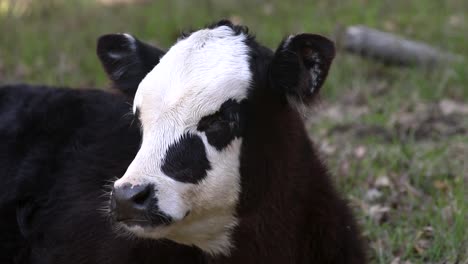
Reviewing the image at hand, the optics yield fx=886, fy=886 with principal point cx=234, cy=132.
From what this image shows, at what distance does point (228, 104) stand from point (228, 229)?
1.80 ft

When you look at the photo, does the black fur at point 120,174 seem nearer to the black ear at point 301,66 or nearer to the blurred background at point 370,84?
the black ear at point 301,66

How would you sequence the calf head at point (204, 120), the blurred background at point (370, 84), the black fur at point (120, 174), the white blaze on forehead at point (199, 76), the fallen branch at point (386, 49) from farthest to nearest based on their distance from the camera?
the fallen branch at point (386, 49) → the blurred background at point (370, 84) → the black fur at point (120, 174) → the white blaze on forehead at point (199, 76) → the calf head at point (204, 120)

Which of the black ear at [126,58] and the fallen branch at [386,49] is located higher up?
the black ear at [126,58]

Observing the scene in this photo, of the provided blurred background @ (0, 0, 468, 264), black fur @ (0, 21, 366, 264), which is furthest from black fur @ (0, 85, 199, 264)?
blurred background @ (0, 0, 468, 264)

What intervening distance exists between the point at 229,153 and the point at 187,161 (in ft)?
0.69

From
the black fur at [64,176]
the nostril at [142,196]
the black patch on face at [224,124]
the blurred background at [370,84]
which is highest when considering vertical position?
the black patch on face at [224,124]

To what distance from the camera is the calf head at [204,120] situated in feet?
11.6

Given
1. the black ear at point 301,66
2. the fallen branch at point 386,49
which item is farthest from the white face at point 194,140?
the fallen branch at point 386,49

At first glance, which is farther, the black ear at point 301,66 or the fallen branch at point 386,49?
the fallen branch at point 386,49

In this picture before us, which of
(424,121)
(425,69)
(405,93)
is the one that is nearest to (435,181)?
(424,121)

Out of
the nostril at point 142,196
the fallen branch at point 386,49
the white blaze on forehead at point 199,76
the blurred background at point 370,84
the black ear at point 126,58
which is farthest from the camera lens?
the fallen branch at point 386,49

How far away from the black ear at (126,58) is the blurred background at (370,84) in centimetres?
83

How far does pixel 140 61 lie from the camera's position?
4184 millimetres

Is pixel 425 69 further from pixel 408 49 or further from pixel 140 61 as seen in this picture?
pixel 140 61
